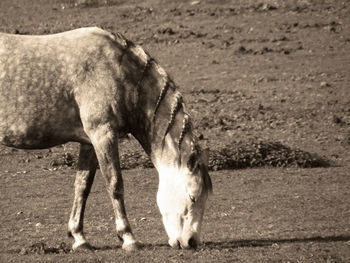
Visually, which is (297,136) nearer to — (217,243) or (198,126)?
(198,126)

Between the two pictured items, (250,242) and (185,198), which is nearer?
(185,198)

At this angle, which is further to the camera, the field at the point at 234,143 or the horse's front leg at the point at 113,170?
the field at the point at 234,143

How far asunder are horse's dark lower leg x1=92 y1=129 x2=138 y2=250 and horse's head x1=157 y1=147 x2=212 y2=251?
41cm

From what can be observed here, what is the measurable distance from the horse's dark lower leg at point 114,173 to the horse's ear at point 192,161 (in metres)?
0.74

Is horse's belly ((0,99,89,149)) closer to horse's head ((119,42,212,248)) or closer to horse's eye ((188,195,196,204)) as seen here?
horse's head ((119,42,212,248))

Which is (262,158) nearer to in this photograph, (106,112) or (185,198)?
(185,198)

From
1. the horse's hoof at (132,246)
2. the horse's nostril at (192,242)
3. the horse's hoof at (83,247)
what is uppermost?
the horse's nostril at (192,242)

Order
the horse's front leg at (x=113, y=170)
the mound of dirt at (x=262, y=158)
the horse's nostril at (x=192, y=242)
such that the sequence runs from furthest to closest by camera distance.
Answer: the mound of dirt at (x=262, y=158) → the horse's front leg at (x=113, y=170) → the horse's nostril at (x=192, y=242)

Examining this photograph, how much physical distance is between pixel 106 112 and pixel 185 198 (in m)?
1.18

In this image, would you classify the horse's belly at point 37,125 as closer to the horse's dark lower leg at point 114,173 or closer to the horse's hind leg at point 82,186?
the horse's dark lower leg at point 114,173

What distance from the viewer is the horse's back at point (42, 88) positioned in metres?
9.86

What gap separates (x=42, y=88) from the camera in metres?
9.91

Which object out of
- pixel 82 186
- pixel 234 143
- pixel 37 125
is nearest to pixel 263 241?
pixel 82 186

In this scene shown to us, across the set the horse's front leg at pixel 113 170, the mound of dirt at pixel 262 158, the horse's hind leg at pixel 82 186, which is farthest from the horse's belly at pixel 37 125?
the mound of dirt at pixel 262 158
